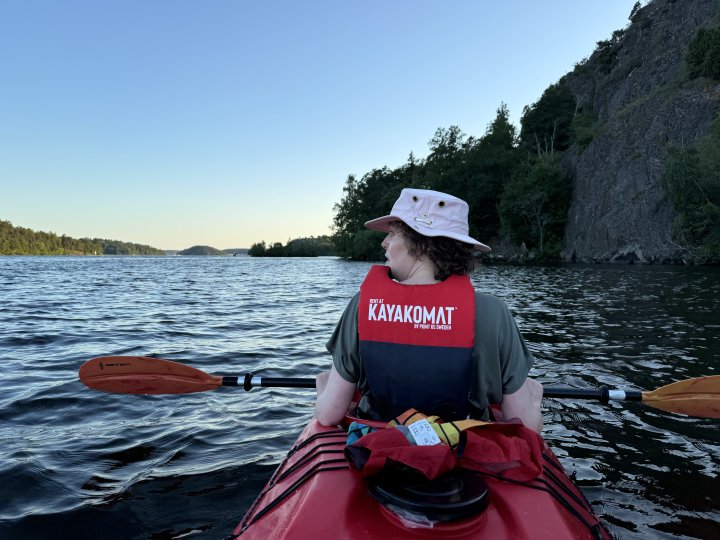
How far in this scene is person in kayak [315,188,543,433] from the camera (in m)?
2.14

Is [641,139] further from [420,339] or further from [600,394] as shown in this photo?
[420,339]

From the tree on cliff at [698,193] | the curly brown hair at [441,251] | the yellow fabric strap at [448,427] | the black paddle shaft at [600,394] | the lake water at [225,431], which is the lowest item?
the lake water at [225,431]

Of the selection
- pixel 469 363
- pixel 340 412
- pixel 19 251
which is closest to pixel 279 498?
pixel 340 412

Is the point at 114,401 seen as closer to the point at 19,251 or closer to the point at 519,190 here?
the point at 519,190

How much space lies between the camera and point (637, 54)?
4953cm

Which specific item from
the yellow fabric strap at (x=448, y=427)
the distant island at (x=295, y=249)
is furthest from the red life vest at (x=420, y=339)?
the distant island at (x=295, y=249)

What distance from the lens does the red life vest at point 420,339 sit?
213 centimetres

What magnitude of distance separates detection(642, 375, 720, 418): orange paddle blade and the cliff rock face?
113 ft

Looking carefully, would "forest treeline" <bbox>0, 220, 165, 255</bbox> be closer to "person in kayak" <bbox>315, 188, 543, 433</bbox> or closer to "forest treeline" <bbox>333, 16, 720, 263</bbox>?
"forest treeline" <bbox>333, 16, 720, 263</bbox>

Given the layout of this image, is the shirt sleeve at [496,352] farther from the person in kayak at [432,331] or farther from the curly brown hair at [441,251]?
the curly brown hair at [441,251]

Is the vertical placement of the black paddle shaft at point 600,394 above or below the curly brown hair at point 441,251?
below

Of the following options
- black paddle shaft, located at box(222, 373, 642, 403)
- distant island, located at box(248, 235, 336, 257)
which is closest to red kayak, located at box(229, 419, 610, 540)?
black paddle shaft, located at box(222, 373, 642, 403)

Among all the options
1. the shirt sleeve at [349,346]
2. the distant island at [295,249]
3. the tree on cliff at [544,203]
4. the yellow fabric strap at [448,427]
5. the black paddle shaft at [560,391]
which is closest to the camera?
the yellow fabric strap at [448,427]

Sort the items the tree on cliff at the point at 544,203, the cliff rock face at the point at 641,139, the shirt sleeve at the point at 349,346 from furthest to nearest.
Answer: the tree on cliff at the point at 544,203 < the cliff rock face at the point at 641,139 < the shirt sleeve at the point at 349,346
